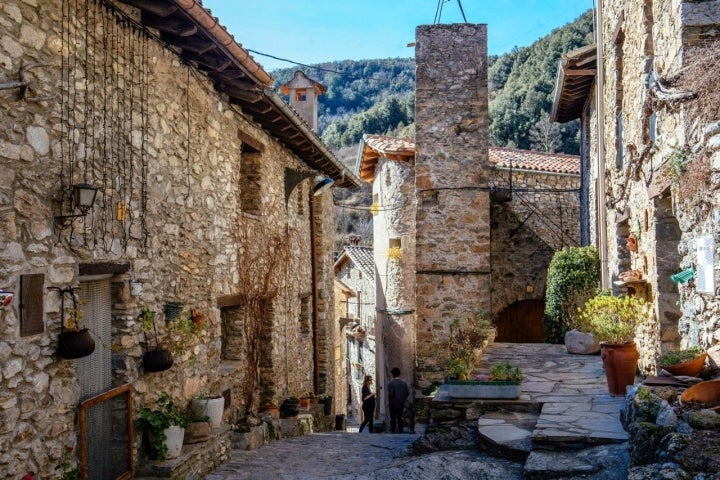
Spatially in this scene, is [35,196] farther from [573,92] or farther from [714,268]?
[573,92]

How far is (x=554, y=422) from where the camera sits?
19.5ft

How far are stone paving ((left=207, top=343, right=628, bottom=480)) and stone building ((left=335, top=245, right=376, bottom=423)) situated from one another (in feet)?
42.8

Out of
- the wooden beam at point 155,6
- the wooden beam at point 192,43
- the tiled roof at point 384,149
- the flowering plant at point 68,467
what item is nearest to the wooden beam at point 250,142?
the wooden beam at point 192,43

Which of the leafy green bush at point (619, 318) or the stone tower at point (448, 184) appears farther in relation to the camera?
the stone tower at point (448, 184)

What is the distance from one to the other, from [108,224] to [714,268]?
178 inches

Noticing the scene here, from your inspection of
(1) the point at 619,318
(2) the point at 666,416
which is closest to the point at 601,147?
(1) the point at 619,318

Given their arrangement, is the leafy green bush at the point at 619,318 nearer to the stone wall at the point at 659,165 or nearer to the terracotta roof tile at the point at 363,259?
the stone wall at the point at 659,165

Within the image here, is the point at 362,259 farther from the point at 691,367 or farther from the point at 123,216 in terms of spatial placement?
the point at 691,367

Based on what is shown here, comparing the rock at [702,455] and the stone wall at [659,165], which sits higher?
the stone wall at [659,165]

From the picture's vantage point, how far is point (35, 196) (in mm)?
4328

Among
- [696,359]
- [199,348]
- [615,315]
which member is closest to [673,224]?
[615,315]

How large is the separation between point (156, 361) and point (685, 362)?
4291mm

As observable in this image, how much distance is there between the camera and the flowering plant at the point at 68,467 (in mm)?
4582

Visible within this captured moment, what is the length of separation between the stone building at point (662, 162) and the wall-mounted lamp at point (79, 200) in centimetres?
427
